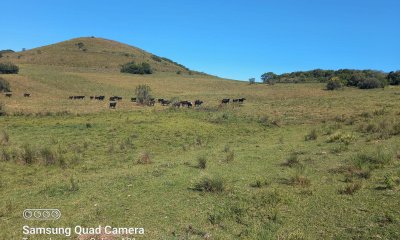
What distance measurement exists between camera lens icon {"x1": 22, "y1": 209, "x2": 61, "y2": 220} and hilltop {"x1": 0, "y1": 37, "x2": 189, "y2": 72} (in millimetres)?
88693

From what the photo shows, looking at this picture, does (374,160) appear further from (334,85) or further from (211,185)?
(334,85)

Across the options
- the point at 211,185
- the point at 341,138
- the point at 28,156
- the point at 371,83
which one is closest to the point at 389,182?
the point at 211,185

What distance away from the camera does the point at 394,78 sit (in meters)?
65.2

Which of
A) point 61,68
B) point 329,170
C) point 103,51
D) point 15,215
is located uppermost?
point 103,51

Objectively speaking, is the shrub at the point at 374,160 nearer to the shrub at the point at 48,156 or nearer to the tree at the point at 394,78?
the shrub at the point at 48,156

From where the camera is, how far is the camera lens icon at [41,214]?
26.0 ft

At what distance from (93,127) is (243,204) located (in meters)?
17.1

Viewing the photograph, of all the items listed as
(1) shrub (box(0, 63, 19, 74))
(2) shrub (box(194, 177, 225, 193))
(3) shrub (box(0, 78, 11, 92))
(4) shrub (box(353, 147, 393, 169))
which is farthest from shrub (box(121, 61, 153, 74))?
(2) shrub (box(194, 177, 225, 193))

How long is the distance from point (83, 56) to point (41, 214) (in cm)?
10416

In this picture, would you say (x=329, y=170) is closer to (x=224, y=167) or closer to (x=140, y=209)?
(x=224, y=167)

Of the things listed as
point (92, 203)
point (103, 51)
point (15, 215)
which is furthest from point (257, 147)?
point (103, 51)

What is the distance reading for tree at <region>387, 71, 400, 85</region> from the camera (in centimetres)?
6438

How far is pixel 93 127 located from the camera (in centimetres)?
2328

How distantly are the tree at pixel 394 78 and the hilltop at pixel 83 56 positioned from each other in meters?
63.5
